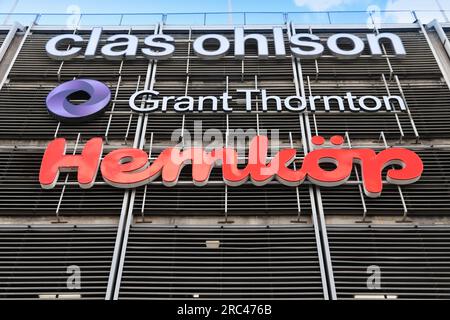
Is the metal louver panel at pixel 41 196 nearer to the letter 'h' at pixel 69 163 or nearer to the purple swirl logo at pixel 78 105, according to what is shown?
the letter 'h' at pixel 69 163

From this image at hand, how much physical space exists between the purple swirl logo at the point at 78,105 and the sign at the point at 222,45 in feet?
7.13

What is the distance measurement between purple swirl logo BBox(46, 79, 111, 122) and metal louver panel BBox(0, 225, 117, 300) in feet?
15.7

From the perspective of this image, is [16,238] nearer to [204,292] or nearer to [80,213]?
[80,213]

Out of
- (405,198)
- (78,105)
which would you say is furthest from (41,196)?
(405,198)

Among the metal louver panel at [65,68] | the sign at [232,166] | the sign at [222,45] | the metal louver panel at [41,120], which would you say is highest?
the sign at [222,45]

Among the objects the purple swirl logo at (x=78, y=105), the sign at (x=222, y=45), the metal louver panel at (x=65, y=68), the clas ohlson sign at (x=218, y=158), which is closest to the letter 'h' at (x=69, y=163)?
the clas ohlson sign at (x=218, y=158)

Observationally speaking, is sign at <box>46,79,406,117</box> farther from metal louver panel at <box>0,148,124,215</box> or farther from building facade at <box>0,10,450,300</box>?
metal louver panel at <box>0,148,124,215</box>

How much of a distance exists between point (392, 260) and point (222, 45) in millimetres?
11872

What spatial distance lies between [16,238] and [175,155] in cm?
548

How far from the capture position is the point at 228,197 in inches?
585

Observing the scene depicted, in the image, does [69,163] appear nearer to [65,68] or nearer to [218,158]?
[218,158]

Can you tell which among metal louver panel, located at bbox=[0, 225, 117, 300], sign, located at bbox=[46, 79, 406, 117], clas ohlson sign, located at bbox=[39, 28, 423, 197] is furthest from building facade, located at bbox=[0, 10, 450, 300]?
clas ohlson sign, located at bbox=[39, 28, 423, 197]

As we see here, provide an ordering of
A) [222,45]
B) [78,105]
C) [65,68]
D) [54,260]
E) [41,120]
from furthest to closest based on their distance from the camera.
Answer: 1. [222,45]
2. [65,68]
3. [78,105]
4. [41,120]
5. [54,260]

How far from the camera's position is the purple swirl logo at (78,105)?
17094 millimetres
